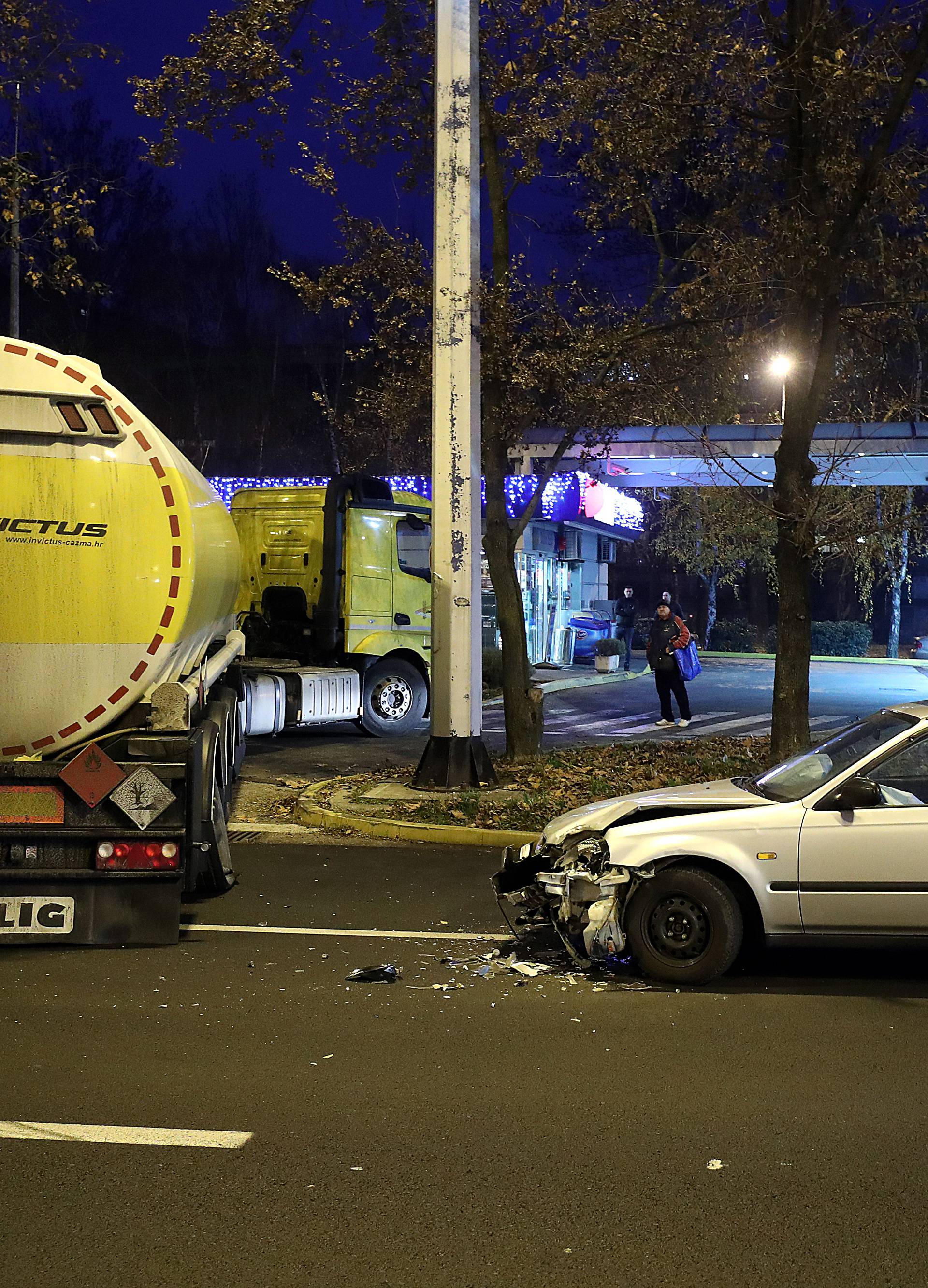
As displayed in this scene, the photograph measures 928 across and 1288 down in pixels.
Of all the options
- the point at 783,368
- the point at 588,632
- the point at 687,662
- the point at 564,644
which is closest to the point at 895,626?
the point at 588,632

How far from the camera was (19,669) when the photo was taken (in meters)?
6.55

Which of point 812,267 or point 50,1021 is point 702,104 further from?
point 50,1021

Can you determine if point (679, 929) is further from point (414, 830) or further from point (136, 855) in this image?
point (414, 830)

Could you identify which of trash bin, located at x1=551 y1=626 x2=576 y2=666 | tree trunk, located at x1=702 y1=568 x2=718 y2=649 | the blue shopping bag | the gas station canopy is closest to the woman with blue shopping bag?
the blue shopping bag

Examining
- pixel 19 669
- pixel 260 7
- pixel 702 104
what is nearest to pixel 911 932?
pixel 19 669

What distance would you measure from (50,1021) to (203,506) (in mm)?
3746

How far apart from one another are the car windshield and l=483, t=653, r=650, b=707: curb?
49.0 feet

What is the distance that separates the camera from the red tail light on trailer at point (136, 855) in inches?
258

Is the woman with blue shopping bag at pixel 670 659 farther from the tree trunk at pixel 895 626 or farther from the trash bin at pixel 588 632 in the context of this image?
the tree trunk at pixel 895 626

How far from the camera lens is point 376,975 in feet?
20.6

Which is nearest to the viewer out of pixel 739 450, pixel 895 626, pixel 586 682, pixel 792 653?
pixel 792 653

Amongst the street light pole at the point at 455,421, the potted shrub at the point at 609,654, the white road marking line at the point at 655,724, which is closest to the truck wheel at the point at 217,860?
the street light pole at the point at 455,421

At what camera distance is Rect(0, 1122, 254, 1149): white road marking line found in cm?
421

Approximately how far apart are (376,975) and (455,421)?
6094 millimetres
